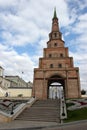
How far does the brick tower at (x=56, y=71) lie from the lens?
132ft

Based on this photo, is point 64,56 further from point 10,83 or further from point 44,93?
point 10,83

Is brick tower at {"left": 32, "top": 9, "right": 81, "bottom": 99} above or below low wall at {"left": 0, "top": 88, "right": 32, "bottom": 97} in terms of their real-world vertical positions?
above

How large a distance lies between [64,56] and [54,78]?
6413 mm

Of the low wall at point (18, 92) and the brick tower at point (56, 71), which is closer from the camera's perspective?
the brick tower at point (56, 71)

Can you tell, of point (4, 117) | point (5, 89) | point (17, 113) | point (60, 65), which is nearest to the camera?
point (4, 117)

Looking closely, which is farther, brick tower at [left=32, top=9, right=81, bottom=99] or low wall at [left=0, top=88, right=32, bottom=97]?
low wall at [left=0, top=88, right=32, bottom=97]

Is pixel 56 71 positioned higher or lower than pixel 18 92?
higher

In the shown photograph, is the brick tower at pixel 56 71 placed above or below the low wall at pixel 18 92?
above

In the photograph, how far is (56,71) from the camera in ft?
139

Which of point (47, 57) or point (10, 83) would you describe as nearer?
point (47, 57)

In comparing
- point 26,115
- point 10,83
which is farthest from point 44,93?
point 10,83

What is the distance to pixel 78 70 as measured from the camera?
4188 centimetres

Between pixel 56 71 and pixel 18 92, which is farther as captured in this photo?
pixel 18 92

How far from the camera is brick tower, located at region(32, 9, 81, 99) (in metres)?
40.4
